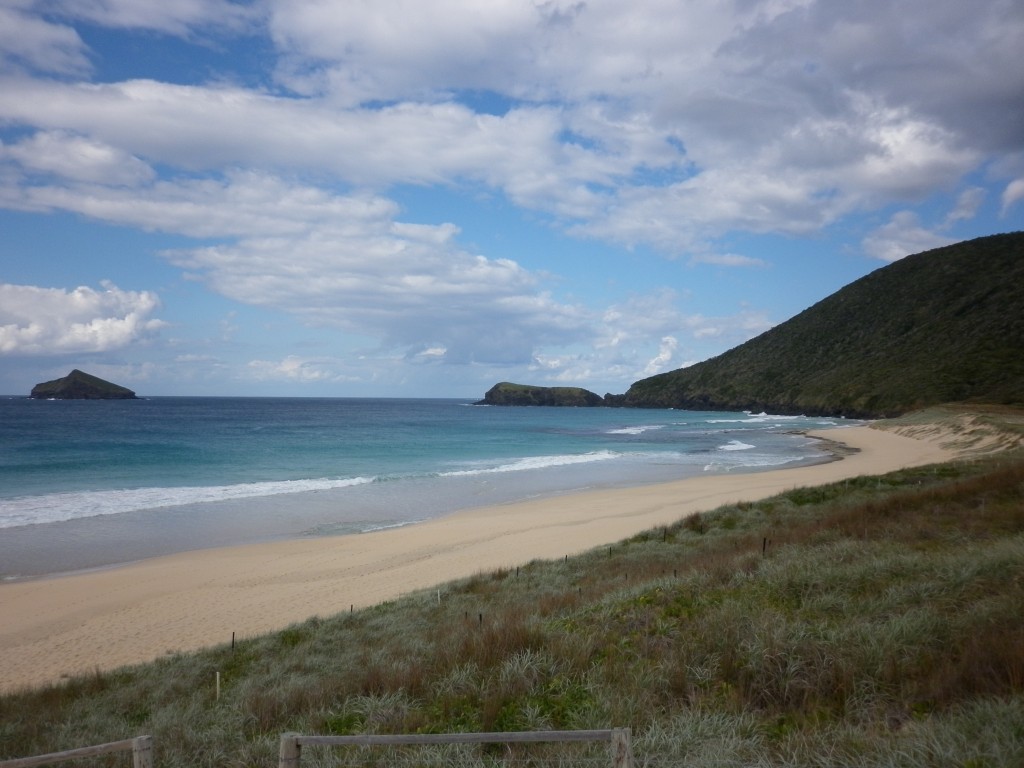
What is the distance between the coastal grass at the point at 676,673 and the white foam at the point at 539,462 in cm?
2825

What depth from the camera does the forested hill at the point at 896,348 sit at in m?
79.2

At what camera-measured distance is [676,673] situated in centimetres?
580

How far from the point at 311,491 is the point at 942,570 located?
28272 mm

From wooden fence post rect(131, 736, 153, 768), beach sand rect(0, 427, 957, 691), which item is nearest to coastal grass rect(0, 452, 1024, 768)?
wooden fence post rect(131, 736, 153, 768)

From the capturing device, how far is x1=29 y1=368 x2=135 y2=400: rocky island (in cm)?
17425

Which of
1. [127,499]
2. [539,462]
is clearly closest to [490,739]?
[127,499]

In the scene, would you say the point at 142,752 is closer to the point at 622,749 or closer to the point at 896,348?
the point at 622,749

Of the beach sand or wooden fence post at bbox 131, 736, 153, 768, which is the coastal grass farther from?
the beach sand

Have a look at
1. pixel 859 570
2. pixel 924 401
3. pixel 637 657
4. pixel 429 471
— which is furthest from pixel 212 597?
pixel 924 401

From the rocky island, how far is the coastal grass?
198 m

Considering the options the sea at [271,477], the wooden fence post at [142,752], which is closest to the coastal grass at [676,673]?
the wooden fence post at [142,752]

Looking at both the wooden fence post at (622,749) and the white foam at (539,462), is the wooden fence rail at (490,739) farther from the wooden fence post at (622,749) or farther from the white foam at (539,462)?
the white foam at (539,462)

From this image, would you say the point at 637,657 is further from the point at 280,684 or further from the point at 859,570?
the point at 280,684

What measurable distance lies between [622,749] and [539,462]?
42.0 m
